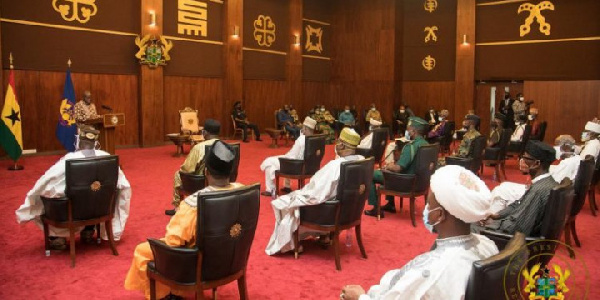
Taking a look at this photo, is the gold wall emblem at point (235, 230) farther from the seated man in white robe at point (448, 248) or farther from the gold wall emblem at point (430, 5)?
the gold wall emblem at point (430, 5)

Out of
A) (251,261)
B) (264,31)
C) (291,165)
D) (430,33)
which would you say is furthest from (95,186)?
(430,33)

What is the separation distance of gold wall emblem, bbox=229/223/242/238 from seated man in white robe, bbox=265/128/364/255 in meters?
1.40

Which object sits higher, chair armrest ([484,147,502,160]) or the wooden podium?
the wooden podium

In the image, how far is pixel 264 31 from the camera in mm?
15609

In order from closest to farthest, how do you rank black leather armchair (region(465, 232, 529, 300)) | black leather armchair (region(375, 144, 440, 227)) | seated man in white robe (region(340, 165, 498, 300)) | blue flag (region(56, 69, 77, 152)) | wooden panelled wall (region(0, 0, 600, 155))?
black leather armchair (region(465, 232, 529, 300))
seated man in white robe (region(340, 165, 498, 300))
black leather armchair (region(375, 144, 440, 227))
blue flag (region(56, 69, 77, 152))
wooden panelled wall (region(0, 0, 600, 155))

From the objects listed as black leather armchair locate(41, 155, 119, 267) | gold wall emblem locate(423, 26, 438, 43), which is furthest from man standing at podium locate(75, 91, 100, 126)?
gold wall emblem locate(423, 26, 438, 43)

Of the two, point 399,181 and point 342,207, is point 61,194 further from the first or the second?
point 399,181

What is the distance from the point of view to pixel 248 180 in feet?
26.3

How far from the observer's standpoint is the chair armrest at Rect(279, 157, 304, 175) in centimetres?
662

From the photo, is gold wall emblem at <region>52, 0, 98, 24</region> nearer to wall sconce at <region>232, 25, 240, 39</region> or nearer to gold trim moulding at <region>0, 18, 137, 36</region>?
gold trim moulding at <region>0, 18, 137, 36</region>

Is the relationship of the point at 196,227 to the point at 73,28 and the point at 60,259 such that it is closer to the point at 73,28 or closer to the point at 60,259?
the point at 60,259

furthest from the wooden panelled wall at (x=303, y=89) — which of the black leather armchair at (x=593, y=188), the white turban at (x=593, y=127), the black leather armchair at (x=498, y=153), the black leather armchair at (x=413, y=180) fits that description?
the black leather armchair at (x=593, y=188)

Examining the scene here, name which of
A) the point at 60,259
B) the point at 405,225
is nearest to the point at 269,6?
the point at 405,225

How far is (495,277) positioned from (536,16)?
14.9 m
